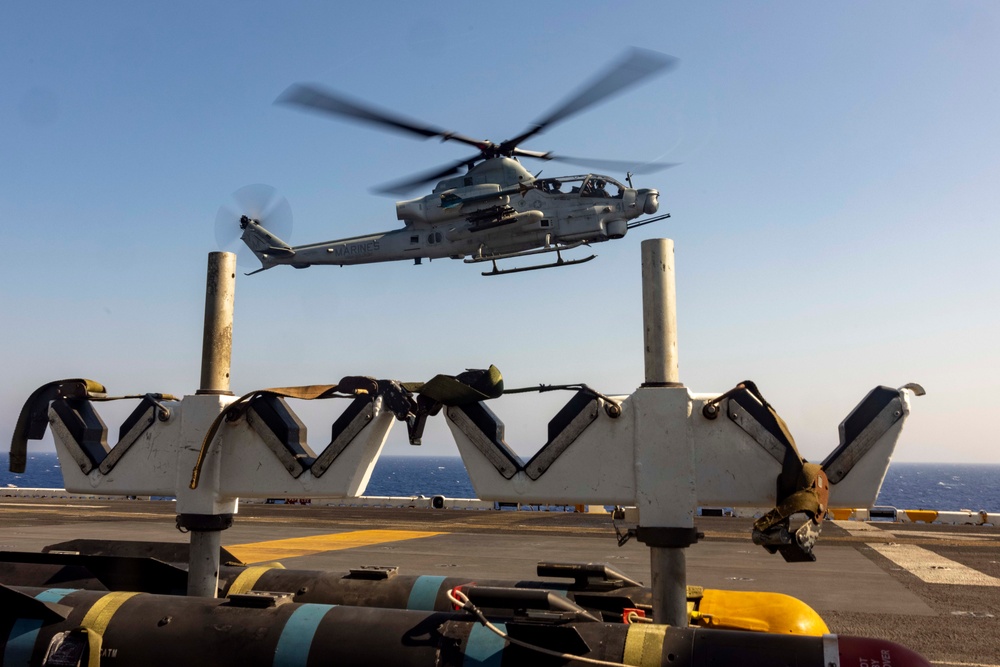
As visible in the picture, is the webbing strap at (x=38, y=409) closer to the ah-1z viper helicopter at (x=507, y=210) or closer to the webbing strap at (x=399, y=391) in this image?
the webbing strap at (x=399, y=391)

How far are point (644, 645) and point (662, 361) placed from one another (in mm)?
1779

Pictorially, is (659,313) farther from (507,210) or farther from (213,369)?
(507,210)

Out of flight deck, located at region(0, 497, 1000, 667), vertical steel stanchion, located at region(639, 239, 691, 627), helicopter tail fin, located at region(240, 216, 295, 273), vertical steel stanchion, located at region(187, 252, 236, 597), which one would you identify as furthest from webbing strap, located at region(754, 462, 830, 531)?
helicopter tail fin, located at region(240, 216, 295, 273)

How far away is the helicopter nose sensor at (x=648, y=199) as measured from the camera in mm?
28719

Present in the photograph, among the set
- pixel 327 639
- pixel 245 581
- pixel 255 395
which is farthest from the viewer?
pixel 245 581

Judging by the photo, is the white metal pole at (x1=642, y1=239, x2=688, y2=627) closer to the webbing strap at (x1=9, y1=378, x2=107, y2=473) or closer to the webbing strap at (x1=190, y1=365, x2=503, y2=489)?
the webbing strap at (x1=190, y1=365, x2=503, y2=489)

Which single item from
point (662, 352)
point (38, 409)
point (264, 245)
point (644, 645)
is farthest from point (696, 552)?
point (264, 245)

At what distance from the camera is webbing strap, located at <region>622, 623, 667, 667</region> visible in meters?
4.12

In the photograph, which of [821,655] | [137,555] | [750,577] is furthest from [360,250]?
[821,655]

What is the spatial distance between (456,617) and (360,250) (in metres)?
28.6

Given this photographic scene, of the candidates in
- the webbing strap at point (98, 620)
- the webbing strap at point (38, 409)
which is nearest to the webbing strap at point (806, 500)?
the webbing strap at point (98, 620)

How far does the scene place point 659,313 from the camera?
499 centimetres

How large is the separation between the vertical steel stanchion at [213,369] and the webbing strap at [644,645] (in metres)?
3.22

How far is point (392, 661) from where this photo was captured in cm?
428
